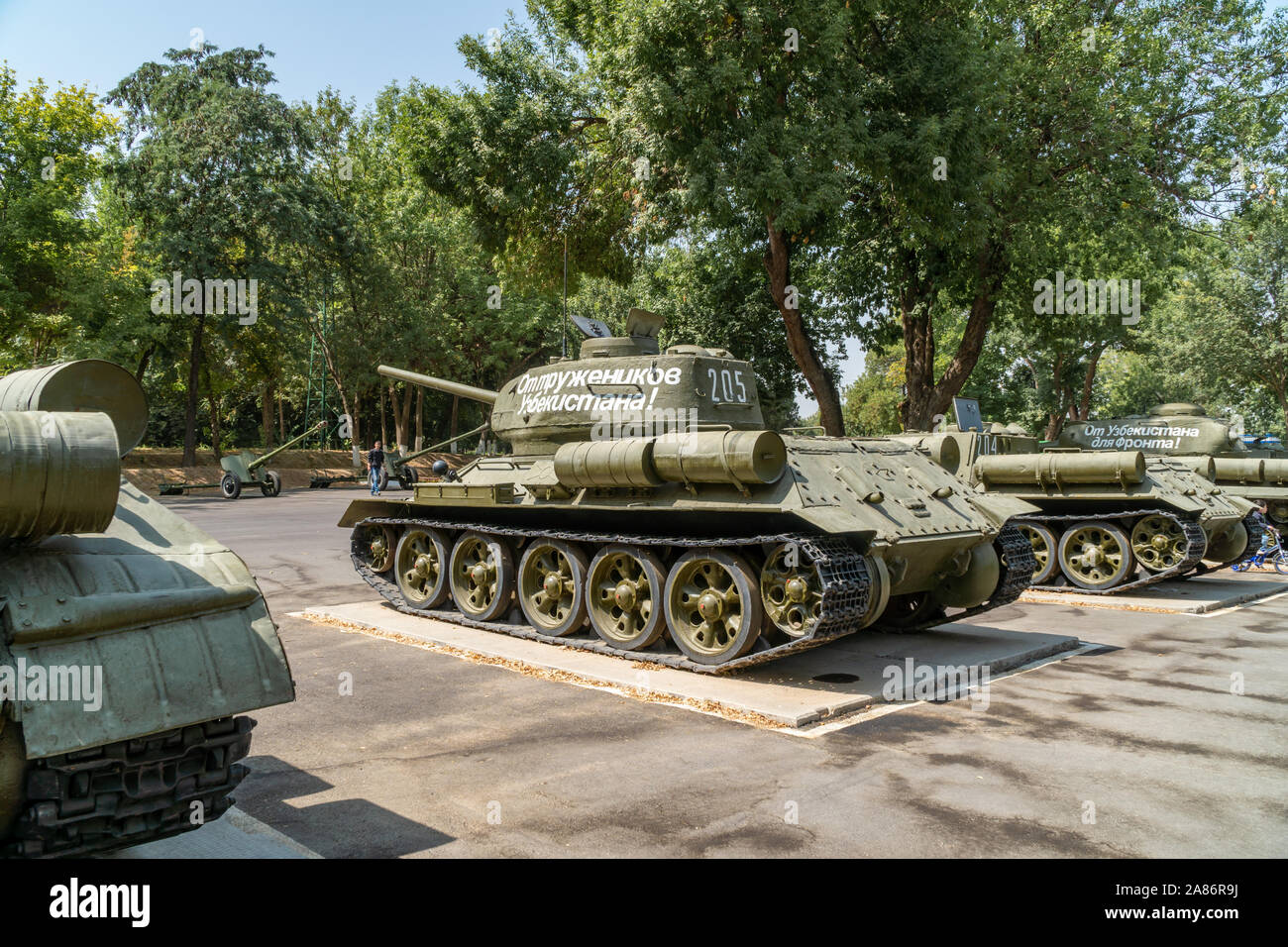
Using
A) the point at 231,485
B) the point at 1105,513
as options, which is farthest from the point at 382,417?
the point at 1105,513

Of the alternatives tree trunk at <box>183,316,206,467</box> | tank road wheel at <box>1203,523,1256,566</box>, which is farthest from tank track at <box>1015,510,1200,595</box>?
tree trunk at <box>183,316,206,467</box>

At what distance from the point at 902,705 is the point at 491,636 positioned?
453 centimetres

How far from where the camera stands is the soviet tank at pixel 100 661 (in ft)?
12.6

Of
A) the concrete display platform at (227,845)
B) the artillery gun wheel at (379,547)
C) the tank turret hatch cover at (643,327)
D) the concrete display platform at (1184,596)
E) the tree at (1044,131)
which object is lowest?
the concrete display platform at (1184,596)

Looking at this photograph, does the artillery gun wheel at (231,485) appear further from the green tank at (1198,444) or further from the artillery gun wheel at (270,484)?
the green tank at (1198,444)

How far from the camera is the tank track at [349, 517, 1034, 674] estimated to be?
8.09m

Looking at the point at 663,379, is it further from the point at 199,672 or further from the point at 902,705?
the point at 199,672

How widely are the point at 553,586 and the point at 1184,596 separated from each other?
378 inches

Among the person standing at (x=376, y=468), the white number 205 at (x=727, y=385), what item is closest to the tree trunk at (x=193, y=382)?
the person standing at (x=376, y=468)

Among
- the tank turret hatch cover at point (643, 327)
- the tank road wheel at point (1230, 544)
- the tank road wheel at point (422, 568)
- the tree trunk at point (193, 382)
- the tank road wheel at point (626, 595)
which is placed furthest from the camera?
the tree trunk at point (193, 382)

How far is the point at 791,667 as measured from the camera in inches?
369

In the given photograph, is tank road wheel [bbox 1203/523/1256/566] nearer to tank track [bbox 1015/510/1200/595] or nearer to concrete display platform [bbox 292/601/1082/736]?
tank track [bbox 1015/510/1200/595]

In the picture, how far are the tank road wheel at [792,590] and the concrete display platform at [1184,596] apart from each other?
23.7 ft

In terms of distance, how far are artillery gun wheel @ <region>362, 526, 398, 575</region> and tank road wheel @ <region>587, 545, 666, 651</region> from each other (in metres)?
3.81
